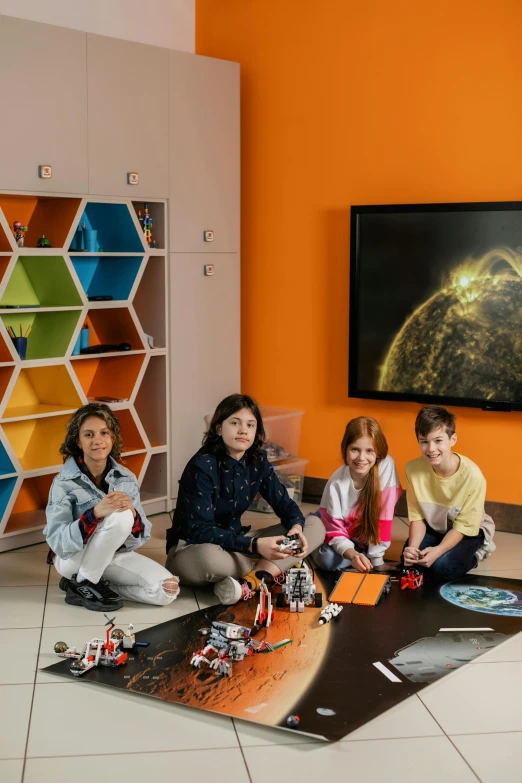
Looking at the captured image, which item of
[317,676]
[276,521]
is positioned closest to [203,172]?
[276,521]

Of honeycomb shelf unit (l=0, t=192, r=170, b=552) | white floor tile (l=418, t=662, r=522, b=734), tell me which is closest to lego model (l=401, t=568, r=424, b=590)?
white floor tile (l=418, t=662, r=522, b=734)

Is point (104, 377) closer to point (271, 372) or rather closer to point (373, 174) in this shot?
point (271, 372)

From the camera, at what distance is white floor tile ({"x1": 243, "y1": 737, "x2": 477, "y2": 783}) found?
2.20 metres

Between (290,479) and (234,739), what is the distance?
2481 mm

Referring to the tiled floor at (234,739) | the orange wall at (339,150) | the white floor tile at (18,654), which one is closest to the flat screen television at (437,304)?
the orange wall at (339,150)

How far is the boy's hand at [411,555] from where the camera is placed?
143 inches

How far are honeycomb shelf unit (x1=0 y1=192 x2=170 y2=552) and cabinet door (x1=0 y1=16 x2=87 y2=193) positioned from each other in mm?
124

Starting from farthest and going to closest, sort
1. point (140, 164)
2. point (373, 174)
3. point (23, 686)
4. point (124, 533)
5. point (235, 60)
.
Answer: point (235, 60), point (373, 174), point (140, 164), point (124, 533), point (23, 686)

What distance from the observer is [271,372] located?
512cm

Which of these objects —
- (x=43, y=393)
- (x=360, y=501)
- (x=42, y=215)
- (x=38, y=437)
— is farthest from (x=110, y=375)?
(x=360, y=501)

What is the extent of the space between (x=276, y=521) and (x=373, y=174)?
1.75m

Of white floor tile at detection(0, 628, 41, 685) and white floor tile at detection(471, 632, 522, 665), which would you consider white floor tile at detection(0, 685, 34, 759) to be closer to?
white floor tile at detection(0, 628, 41, 685)

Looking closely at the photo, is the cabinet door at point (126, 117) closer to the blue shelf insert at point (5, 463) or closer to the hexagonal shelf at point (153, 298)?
the hexagonal shelf at point (153, 298)

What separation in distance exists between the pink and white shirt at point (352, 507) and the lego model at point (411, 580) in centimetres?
27
